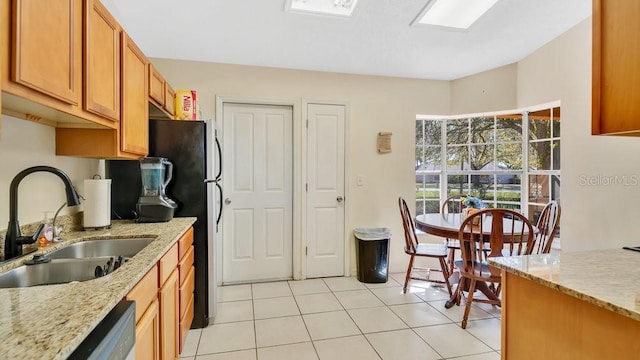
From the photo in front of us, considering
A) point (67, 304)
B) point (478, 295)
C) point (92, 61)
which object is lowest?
point (478, 295)

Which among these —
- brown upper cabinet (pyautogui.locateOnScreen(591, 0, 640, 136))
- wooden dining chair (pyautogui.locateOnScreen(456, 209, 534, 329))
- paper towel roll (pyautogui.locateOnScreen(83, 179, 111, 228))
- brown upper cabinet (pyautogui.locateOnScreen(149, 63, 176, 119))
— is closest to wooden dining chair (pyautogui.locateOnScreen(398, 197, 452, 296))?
wooden dining chair (pyautogui.locateOnScreen(456, 209, 534, 329))

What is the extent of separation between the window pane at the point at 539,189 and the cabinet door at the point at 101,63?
Answer: 13.4ft

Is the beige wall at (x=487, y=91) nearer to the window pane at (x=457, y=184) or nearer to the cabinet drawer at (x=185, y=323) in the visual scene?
the window pane at (x=457, y=184)

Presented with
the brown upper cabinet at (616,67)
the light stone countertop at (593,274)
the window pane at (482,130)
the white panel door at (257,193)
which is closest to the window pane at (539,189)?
the window pane at (482,130)

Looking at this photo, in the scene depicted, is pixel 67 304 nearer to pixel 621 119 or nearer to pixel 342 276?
pixel 621 119

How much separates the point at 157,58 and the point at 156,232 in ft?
6.79

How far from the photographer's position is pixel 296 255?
352 cm

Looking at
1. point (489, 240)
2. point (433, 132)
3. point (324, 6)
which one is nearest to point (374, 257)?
point (489, 240)

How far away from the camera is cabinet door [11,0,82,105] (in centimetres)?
Answer: 100

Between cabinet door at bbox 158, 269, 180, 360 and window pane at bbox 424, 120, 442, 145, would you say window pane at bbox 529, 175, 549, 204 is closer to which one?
window pane at bbox 424, 120, 442, 145

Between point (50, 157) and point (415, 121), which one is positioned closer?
point (50, 157)

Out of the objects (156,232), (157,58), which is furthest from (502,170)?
(157,58)

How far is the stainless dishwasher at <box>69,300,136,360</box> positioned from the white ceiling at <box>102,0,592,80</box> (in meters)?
2.18

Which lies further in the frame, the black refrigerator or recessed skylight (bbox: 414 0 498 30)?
recessed skylight (bbox: 414 0 498 30)
